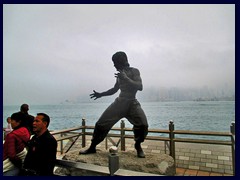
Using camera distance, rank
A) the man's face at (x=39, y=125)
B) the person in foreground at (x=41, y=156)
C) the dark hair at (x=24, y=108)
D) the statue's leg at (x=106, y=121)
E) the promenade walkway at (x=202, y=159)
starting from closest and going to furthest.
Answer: the person in foreground at (x=41, y=156), the man's face at (x=39, y=125), the statue's leg at (x=106, y=121), the dark hair at (x=24, y=108), the promenade walkway at (x=202, y=159)

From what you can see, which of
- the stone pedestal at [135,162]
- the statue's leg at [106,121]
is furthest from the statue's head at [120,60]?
the stone pedestal at [135,162]

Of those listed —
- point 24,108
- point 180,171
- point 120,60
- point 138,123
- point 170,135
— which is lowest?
point 180,171

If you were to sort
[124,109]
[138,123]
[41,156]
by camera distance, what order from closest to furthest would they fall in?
[41,156]
[138,123]
[124,109]

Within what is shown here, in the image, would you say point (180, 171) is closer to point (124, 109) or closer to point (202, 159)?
point (202, 159)

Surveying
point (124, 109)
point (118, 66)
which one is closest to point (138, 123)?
point (124, 109)

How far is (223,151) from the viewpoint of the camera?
14.4ft

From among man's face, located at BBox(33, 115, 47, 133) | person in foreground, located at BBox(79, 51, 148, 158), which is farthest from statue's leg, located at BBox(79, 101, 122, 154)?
man's face, located at BBox(33, 115, 47, 133)

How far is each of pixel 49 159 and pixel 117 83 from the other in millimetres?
2042

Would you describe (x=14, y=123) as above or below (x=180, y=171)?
above

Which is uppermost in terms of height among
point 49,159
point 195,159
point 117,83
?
point 117,83

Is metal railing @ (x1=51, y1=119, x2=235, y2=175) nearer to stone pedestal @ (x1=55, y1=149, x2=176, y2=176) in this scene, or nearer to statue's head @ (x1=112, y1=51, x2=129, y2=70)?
stone pedestal @ (x1=55, y1=149, x2=176, y2=176)

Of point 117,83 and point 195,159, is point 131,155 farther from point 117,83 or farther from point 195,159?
point 195,159

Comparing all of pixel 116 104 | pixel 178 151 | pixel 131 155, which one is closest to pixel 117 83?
pixel 116 104

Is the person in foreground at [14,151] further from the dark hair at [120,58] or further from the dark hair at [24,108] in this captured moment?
the dark hair at [120,58]
